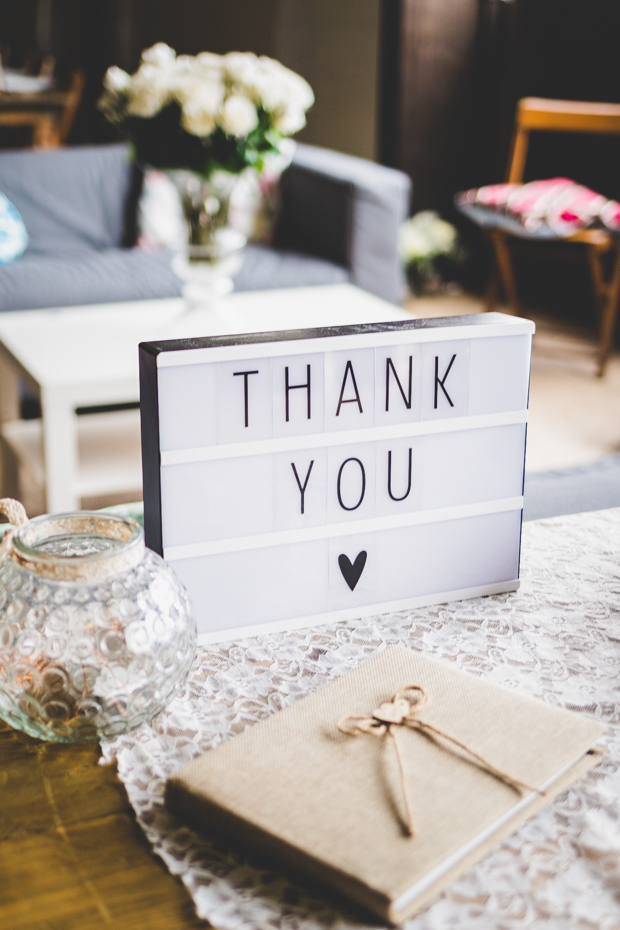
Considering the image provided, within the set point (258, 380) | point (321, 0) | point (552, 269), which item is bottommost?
point (552, 269)

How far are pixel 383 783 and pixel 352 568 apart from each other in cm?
24

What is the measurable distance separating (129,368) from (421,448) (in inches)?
53.6

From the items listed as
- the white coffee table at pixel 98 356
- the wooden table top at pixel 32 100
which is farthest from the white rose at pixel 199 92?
the wooden table top at pixel 32 100

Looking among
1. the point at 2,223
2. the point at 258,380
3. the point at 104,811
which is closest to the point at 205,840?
the point at 104,811

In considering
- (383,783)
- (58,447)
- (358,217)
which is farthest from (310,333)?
(358,217)

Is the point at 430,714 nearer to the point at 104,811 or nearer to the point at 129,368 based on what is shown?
the point at 104,811

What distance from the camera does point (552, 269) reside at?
4812 millimetres

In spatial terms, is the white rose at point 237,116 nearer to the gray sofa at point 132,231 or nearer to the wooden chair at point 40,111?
the gray sofa at point 132,231

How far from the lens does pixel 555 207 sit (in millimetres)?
3643

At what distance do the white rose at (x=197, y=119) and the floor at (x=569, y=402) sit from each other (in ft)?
3.94

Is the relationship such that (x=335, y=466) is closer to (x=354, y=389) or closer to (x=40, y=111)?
(x=354, y=389)

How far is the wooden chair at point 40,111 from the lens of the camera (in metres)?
4.62

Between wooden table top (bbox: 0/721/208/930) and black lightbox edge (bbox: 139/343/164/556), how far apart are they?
0.16 m

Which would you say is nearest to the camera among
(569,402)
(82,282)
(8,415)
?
(8,415)
